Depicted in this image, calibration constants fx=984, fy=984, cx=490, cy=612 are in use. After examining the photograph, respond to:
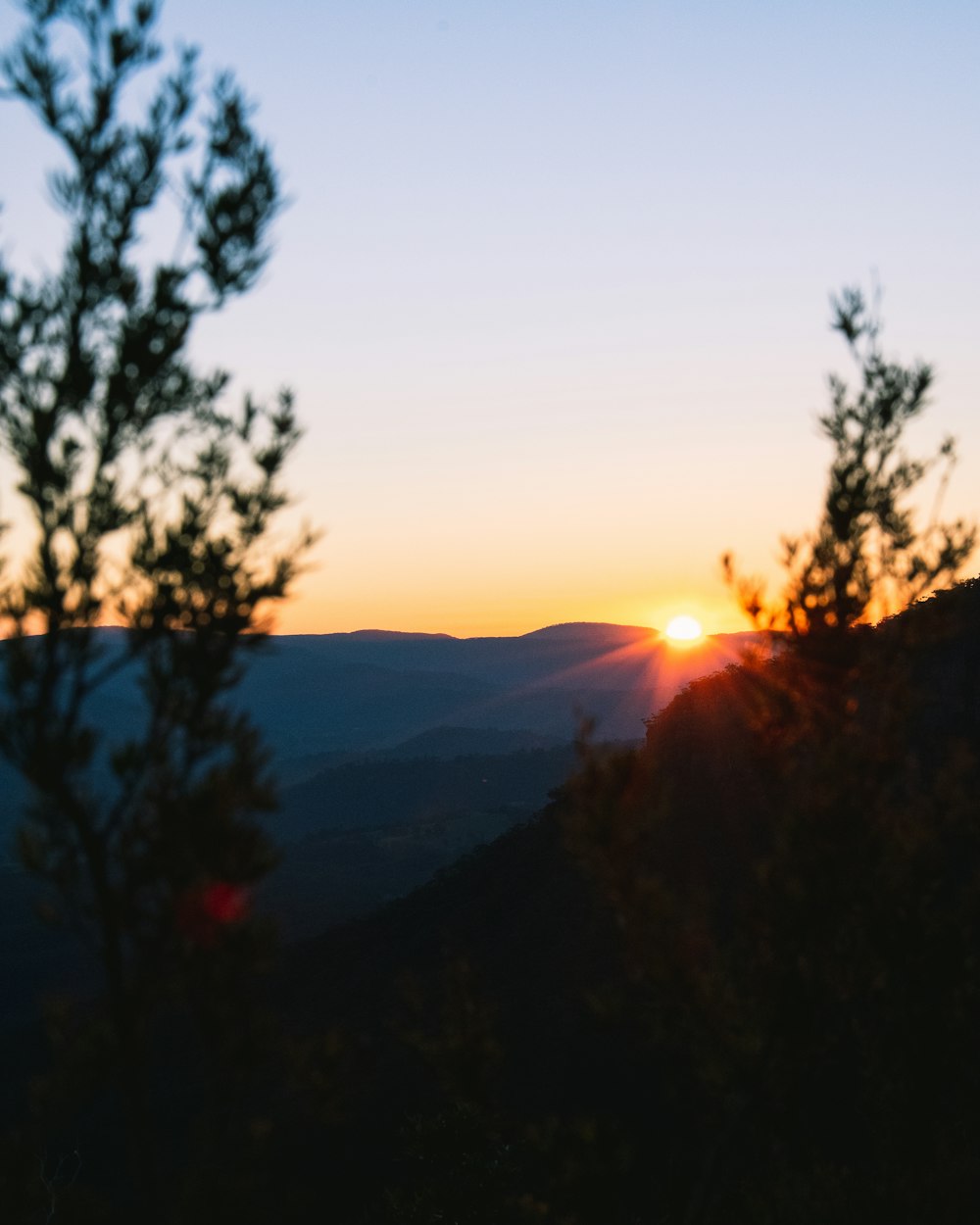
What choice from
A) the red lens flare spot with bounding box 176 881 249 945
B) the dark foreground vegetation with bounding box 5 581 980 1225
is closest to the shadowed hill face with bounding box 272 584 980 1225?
the dark foreground vegetation with bounding box 5 581 980 1225

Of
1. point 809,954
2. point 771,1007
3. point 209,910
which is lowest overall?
point 771,1007

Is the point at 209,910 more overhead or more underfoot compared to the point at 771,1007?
more overhead

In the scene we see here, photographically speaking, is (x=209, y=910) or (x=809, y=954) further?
(x=809, y=954)

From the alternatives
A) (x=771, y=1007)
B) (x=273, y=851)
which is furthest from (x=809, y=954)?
(x=273, y=851)

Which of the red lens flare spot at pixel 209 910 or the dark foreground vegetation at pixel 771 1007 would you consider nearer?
the red lens flare spot at pixel 209 910

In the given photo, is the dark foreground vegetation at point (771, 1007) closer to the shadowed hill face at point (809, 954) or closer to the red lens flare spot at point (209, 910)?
the shadowed hill face at point (809, 954)

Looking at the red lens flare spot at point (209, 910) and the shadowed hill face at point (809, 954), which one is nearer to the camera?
the red lens flare spot at point (209, 910)

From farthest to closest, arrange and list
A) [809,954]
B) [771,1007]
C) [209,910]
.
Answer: [809,954]
[771,1007]
[209,910]

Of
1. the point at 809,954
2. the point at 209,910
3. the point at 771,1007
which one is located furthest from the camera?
the point at 809,954

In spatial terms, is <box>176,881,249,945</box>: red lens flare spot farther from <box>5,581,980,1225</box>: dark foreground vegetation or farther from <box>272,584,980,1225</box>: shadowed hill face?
<box>272,584,980,1225</box>: shadowed hill face

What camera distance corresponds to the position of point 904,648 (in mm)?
8195

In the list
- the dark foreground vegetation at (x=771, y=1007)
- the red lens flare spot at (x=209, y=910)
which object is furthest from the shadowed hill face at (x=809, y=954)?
the red lens flare spot at (x=209, y=910)

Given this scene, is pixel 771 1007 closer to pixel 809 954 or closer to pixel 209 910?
pixel 809 954

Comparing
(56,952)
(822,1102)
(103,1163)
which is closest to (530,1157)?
(822,1102)
